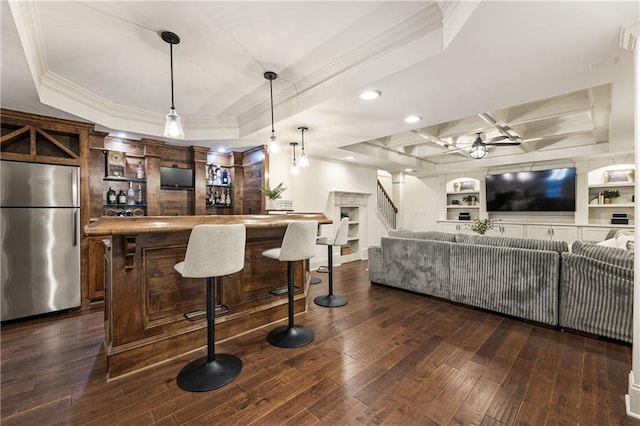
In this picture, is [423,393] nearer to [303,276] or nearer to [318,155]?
[303,276]

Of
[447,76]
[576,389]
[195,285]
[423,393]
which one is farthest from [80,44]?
[576,389]

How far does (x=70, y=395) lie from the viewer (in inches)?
73.7

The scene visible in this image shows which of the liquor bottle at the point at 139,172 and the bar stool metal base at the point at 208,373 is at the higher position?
the liquor bottle at the point at 139,172

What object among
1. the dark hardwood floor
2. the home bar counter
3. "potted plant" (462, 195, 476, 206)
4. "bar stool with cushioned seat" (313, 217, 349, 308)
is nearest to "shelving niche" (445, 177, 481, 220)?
"potted plant" (462, 195, 476, 206)

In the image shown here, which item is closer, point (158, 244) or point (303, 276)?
point (158, 244)

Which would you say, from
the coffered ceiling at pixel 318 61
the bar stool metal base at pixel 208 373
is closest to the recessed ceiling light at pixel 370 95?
the coffered ceiling at pixel 318 61

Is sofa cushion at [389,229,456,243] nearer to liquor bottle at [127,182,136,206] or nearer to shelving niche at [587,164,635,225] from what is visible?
liquor bottle at [127,182,136,206]

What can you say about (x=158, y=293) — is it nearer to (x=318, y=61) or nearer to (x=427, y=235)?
(x=318, y=61)

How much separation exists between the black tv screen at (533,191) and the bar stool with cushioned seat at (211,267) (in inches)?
287

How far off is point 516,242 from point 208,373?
348cm

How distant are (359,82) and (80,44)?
2.49 metres

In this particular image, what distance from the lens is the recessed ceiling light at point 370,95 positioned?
108 inches

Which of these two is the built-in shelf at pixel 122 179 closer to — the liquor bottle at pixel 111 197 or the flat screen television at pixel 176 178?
the liquor bottle at pixel 111 197

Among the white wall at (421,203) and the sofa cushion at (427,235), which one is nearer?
the sofa cushion at (427,235)
